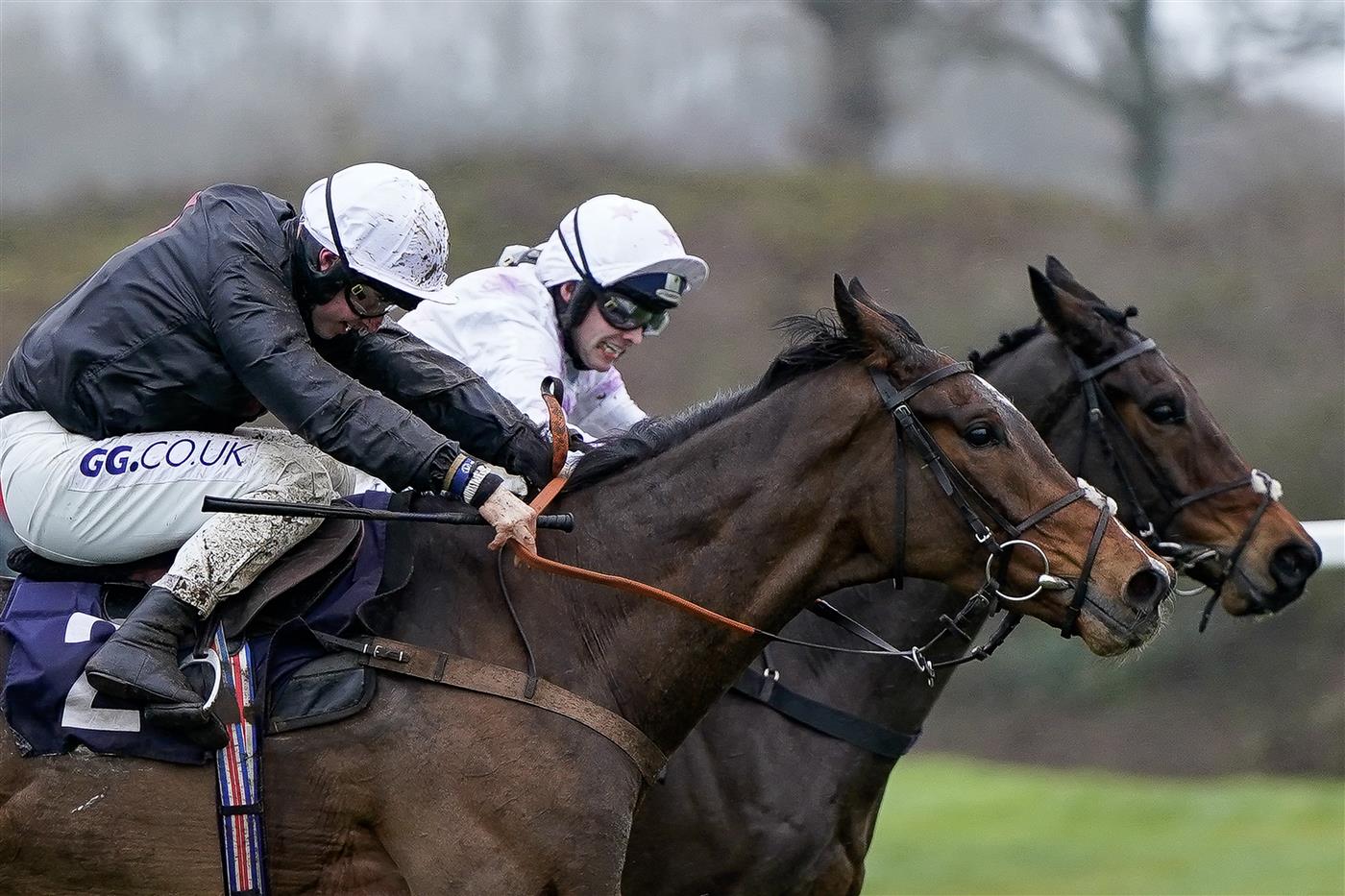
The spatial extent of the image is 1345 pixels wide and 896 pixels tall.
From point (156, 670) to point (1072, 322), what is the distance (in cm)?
343

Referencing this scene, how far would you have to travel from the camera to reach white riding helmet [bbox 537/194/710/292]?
5578 mm

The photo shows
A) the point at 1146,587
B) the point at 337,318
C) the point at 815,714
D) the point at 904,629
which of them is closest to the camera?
the point at 1146,587

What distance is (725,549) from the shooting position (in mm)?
4301

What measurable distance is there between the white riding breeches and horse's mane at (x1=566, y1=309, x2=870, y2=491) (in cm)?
78

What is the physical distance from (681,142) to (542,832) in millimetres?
10738

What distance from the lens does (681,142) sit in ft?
46.3

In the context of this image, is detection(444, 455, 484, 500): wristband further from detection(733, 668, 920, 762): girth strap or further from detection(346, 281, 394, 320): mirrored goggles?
detection(733, 668, 920, 762): girth strap

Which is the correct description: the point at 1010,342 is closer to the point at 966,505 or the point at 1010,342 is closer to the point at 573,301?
the point at 573,301

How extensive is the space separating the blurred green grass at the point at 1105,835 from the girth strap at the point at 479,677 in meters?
5.92

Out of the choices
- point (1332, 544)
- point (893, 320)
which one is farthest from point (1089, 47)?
point (893, 320)

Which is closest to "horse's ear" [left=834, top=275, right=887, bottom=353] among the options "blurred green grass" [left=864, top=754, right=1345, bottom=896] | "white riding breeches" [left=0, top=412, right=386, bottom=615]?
"white riding breeches" [left=0, top=412, right=386, bottom=615]

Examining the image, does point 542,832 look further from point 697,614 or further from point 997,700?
point 997,700

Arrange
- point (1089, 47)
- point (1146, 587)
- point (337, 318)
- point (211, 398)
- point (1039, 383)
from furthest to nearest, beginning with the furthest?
point (1089, 47)
point (1039, 383)
point (337, 318)
point (211, 398)
point (1146, 587)

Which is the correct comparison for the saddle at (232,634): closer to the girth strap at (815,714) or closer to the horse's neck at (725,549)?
the horse's neck at (725,549)
